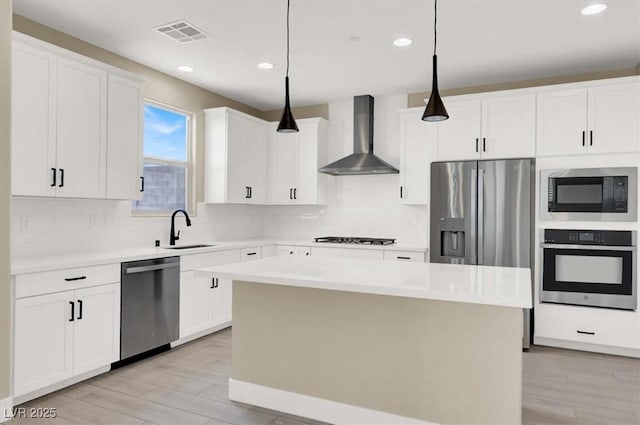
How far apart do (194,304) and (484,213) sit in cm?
299

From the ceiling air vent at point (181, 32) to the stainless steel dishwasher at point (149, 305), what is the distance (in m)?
1.88

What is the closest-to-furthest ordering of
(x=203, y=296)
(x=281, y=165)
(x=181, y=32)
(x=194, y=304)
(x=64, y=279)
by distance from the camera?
1. (x=64, y=279)
2. (x=181, y=32)
3. (x=194, y=304)
4. (x=203, y=296)
5. (x=281, y=165)

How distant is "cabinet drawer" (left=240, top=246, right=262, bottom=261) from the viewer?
4.91m

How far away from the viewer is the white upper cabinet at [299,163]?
5.56m

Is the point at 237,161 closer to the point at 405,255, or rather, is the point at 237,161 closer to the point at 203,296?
the point at 203,296

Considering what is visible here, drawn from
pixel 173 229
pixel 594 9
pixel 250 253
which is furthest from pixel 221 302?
pixel 594 9

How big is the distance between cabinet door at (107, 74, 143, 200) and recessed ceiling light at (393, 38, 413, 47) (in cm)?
229

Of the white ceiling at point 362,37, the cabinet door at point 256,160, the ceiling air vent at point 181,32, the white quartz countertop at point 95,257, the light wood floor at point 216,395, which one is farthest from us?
the cabinet door at point 256,160

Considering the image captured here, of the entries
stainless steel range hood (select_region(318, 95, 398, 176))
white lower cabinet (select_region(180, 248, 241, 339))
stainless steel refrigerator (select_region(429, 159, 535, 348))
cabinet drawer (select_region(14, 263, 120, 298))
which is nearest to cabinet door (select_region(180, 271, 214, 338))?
white lower cabinet (select_region(180, 248, 241, 339))

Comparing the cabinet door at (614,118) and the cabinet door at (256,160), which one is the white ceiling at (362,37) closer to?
the cabinet door at (614,118)

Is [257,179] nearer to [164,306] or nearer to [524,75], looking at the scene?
[164,306]

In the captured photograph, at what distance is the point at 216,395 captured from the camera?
3.04 metres

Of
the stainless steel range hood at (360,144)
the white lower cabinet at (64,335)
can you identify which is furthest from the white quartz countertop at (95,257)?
the stainless steel range hood at (360,144)

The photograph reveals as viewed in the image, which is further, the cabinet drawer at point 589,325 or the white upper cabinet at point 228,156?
→ the white upper cabinet at point 228,156
